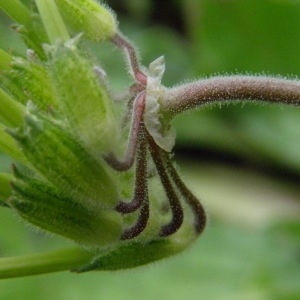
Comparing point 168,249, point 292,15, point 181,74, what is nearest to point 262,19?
point 292,15

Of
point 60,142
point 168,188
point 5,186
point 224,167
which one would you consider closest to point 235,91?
point 168,188

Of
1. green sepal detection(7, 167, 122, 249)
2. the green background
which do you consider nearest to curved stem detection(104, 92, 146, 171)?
green sepal detection(7, 167, 122, 249)

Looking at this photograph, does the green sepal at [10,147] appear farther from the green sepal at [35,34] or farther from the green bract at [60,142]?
the green sepal at [35,34]

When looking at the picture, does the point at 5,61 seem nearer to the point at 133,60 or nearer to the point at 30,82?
the point at 30,82

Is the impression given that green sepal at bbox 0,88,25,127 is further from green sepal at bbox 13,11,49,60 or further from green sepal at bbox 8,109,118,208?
green sepal at bbox 13,11,49,60

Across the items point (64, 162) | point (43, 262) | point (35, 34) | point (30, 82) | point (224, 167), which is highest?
point (224, 167)
